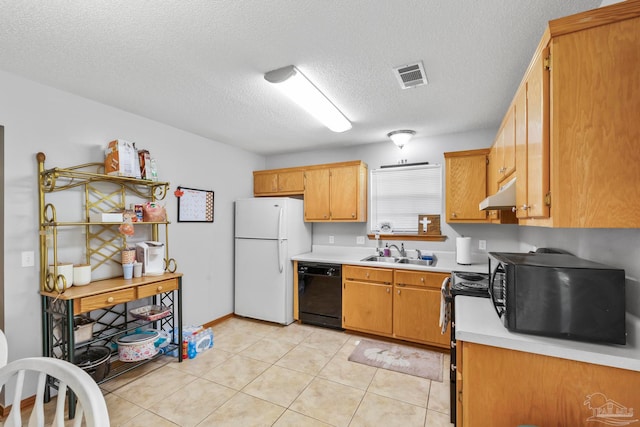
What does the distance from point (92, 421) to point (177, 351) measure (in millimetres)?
2434

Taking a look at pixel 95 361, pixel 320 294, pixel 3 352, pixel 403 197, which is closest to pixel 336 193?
pixel 403 197

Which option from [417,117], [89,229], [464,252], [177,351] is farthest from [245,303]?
[417,117]

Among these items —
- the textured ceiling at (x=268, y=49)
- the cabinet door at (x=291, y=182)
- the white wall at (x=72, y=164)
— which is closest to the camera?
the textured ceiling at (x=268, y=49)

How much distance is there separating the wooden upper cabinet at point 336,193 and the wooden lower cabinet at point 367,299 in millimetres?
740

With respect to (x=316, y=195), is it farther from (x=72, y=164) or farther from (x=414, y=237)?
(x=72, y=164)

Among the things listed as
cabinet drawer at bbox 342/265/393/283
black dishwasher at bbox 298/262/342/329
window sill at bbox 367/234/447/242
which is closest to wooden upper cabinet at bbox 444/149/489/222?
window sill at bbox 367/234/447/242

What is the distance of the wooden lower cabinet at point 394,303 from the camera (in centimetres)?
295

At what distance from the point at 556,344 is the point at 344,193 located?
9.00ft

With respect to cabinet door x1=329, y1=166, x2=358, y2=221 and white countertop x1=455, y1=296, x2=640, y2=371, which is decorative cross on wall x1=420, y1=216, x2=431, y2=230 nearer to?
cabinet door x1=329, y1=166, x2=358, y2=221

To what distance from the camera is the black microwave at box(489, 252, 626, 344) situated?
1.16 meters

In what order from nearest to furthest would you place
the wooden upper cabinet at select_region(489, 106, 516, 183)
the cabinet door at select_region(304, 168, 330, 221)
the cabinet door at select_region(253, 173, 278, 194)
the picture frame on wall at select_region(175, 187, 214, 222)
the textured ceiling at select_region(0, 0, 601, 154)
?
the textured ceiling at select_region(0, 0, 601, 154) → the wooden upper cabinet at select_region(489, 106, 516, 183) → the picture frame on wall at select_region(175, 187, 214, 222) → the cabinet door at select_region(304, 168, 330, 221) → the cabinet door at select_region(253, 173, 278, 194)

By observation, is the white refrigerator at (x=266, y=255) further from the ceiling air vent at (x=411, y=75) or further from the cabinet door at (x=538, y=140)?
the cabinet door at (x=538, y=140)

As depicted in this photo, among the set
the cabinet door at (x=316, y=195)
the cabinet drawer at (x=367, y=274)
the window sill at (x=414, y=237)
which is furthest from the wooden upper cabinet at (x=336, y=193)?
the cabinet drawer at (x=367, y=274)

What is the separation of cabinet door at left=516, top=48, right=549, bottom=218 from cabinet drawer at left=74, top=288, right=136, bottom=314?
280 cm
